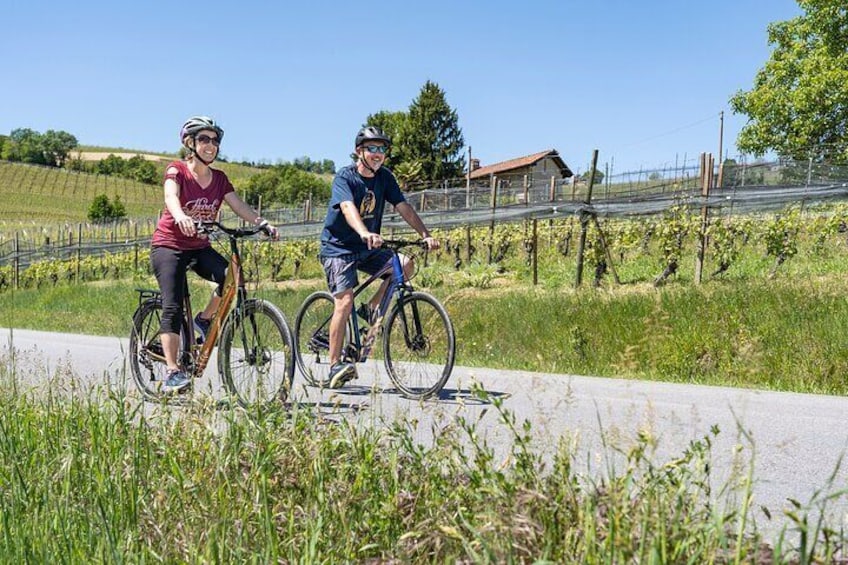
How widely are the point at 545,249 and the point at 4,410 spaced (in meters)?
19.3

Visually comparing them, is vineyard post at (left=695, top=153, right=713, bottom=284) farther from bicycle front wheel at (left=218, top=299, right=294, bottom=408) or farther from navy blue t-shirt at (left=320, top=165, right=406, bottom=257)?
bicycle front wheel at (left=218, top=299, right=294, bottom=408)

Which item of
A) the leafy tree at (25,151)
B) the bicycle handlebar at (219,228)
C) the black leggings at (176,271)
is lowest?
the black leggings at (176,271)

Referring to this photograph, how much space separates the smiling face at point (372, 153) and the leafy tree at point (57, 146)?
489 feet

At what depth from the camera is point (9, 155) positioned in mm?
139625

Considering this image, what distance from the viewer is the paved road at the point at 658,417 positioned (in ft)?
11.2

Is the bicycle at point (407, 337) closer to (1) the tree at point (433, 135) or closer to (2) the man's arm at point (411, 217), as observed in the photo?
(2) the man's arm at point (411, 217)

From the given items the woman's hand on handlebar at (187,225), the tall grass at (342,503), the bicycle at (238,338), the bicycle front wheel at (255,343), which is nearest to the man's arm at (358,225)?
the bicycle at (238,338)

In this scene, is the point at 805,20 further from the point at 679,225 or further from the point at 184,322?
the point at 184,322

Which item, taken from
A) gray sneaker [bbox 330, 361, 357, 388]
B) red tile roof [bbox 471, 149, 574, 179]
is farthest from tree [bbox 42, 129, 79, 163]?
gray sneaker [bbox 330, 361, 357, 388]

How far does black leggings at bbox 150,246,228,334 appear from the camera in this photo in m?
5.96

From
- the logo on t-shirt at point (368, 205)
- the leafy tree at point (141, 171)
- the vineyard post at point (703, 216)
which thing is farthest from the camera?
the leafy tree at point (141, 171)

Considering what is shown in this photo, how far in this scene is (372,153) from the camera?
6.44m

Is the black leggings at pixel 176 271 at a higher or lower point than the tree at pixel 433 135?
lower

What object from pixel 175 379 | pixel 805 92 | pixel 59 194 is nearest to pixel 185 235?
pixel 175 379
